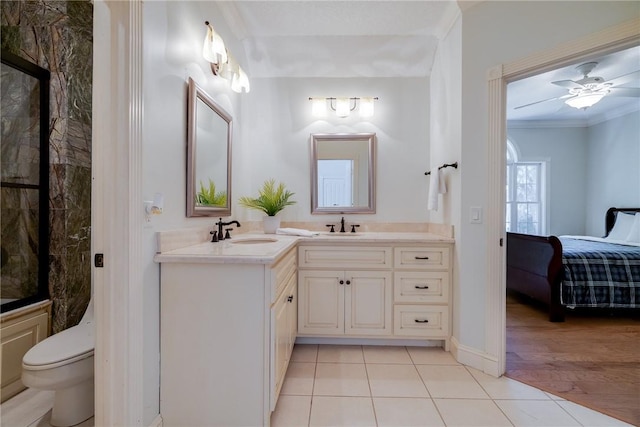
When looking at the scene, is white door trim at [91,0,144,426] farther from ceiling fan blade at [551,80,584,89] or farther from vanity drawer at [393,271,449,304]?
ceiling fan blade at [551,80,584,89]

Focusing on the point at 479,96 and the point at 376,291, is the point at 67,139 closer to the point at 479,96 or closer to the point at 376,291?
the point at 376,291

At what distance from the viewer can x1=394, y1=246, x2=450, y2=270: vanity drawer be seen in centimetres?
219

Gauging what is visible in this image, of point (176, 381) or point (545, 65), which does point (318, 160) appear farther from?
point (176, 381)

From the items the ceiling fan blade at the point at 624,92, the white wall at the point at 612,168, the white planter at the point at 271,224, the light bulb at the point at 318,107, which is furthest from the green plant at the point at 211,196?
the white wall at the point at 612,168

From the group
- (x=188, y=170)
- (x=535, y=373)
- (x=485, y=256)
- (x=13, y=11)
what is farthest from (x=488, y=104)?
(x=13, y=11)

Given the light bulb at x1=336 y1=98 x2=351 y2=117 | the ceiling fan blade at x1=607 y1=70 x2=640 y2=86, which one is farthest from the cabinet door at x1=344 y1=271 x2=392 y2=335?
the ceiling fan blade at x1=607 y1=70 x2=640 y2=86

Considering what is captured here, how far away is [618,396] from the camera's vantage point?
1.69 metres

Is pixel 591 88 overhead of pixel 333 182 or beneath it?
overhead

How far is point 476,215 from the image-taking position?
6.46 feet

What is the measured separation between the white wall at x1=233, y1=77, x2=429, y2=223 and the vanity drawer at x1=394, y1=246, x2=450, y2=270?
0.67 metres

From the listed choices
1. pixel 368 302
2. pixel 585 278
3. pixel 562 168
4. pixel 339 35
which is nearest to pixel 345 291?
pixel 368 302

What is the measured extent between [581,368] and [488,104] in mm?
1978

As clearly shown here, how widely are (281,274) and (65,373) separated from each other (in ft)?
3.56

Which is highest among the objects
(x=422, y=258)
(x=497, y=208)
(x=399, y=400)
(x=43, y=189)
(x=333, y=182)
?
(x=333, y=182)
